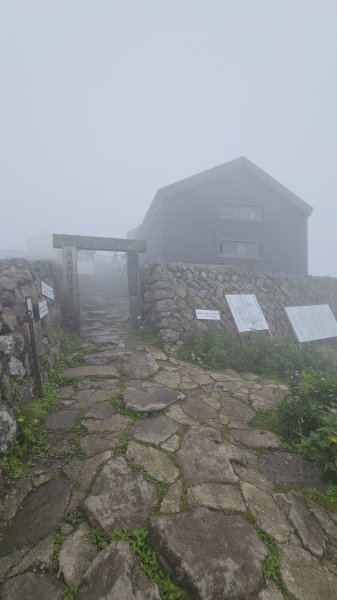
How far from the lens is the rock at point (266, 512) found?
2.38 meters

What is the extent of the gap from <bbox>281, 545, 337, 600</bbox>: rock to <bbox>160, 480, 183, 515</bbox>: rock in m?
0.96

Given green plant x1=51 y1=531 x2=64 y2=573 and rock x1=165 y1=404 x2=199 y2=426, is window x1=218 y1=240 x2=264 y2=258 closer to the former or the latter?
rock x1=165 y1=404 x2=199 y2=426

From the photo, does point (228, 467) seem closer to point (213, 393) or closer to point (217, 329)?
point (213, 393)

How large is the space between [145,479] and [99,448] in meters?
0.74

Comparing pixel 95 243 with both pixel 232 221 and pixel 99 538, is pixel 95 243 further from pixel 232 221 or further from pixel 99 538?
pixel 99 538

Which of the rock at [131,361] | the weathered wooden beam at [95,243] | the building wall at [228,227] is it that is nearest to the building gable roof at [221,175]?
the building wall at [228,227]

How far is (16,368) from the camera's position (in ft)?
12.4

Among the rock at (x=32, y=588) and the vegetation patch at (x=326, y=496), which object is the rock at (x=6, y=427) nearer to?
the rock at (x=32, y=588)

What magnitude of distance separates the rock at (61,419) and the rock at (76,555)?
1.61m

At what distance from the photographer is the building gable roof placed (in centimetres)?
1284

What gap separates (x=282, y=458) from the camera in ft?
11.1

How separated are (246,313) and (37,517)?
26.4 ft

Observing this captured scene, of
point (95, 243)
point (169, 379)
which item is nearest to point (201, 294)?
point (95, 243)

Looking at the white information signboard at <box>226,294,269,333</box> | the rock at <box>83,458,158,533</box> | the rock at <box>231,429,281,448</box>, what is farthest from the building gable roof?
the rock at <box>83,458,158,533</box>
